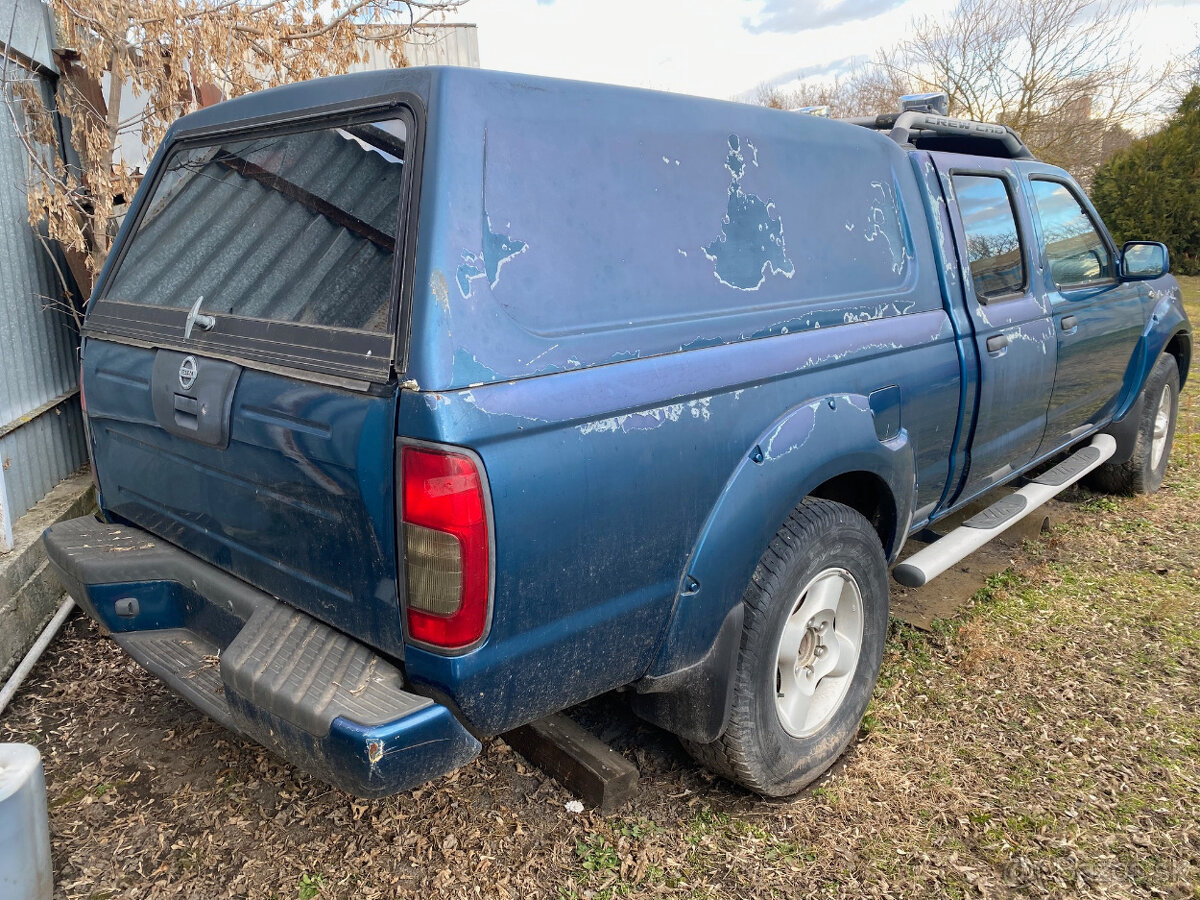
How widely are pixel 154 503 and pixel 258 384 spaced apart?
75 cm

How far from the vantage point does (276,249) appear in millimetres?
2424

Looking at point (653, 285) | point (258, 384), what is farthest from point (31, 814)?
point (653, 285)

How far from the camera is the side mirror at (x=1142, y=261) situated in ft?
14.4

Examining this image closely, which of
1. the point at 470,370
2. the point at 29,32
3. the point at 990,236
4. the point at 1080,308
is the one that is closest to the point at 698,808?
the point at 470,370

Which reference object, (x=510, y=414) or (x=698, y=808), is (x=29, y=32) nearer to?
(x=510, y=414)

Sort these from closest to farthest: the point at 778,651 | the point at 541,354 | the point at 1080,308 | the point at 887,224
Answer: the point at 541,354 < the point at 778,651 < the point at 887,224 < the point at 1080,308

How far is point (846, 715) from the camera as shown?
9.25 ft

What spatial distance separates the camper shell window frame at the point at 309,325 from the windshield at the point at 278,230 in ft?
0.11

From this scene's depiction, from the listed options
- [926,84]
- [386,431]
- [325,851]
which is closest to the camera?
[386,431]

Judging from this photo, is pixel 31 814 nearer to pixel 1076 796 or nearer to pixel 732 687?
pixel 732 687

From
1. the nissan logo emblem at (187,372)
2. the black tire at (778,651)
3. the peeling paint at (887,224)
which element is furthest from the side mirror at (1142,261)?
the nissan logo emblem at (187,372)

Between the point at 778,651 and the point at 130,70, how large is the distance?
4113mm

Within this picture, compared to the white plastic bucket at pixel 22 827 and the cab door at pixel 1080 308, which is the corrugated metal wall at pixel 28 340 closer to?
the white plastic bucket at pixel 22 827

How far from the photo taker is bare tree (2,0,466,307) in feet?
13.4
